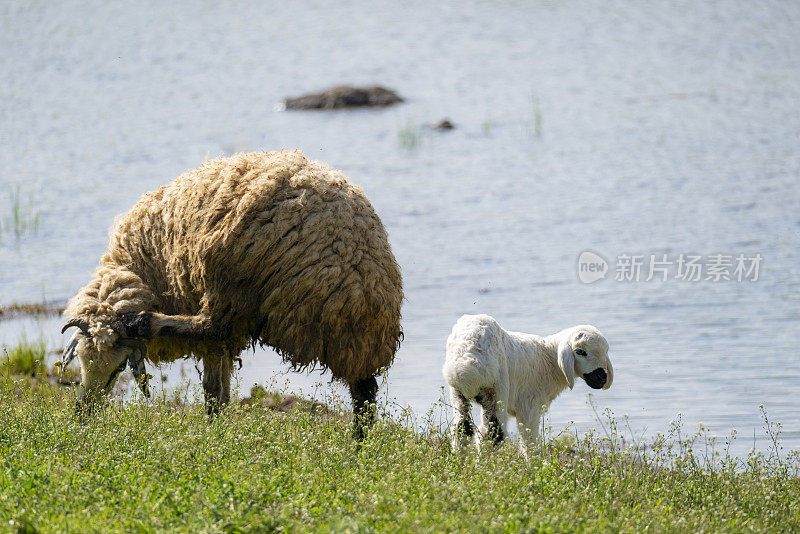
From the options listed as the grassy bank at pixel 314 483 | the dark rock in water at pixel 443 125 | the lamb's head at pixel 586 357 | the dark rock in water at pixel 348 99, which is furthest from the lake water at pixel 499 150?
the grassy bank at pixel 314 483

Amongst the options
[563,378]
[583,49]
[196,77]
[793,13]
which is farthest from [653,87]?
[563,378]

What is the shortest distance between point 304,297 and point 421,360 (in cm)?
425

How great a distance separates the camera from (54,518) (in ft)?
16.4

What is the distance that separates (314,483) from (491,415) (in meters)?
2.14

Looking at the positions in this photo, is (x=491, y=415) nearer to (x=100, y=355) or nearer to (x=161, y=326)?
(x=161, y=326)

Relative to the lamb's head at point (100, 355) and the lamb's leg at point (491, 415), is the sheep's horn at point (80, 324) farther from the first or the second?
the lamb's leg at point (491, 415)

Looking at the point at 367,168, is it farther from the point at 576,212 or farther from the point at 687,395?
the point at 687,395

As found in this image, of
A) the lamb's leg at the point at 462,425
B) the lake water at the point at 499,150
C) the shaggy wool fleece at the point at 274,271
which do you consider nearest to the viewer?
the shaggy wool fleece at the point at 274,271

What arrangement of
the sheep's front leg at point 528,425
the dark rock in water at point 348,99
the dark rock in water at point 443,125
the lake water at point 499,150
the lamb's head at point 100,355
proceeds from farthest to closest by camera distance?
the dark rock in water at point 348,99 → the dark rock in water at point 443,125 → the lake water at point 499,150 → the sheep's front leg at point 528,425 → the lamb's head at point 100,355

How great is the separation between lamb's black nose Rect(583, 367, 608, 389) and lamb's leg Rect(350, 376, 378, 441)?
67.8 inches

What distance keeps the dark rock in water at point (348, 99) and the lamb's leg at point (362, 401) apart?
74.7 feet

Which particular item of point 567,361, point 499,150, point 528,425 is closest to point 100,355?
point 528,425

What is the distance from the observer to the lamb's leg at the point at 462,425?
24.7ft

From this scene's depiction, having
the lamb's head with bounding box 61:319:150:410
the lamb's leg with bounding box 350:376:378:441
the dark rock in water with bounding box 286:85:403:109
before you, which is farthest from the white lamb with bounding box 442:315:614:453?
the dark rock in water with bounding box 286:85:403:109
